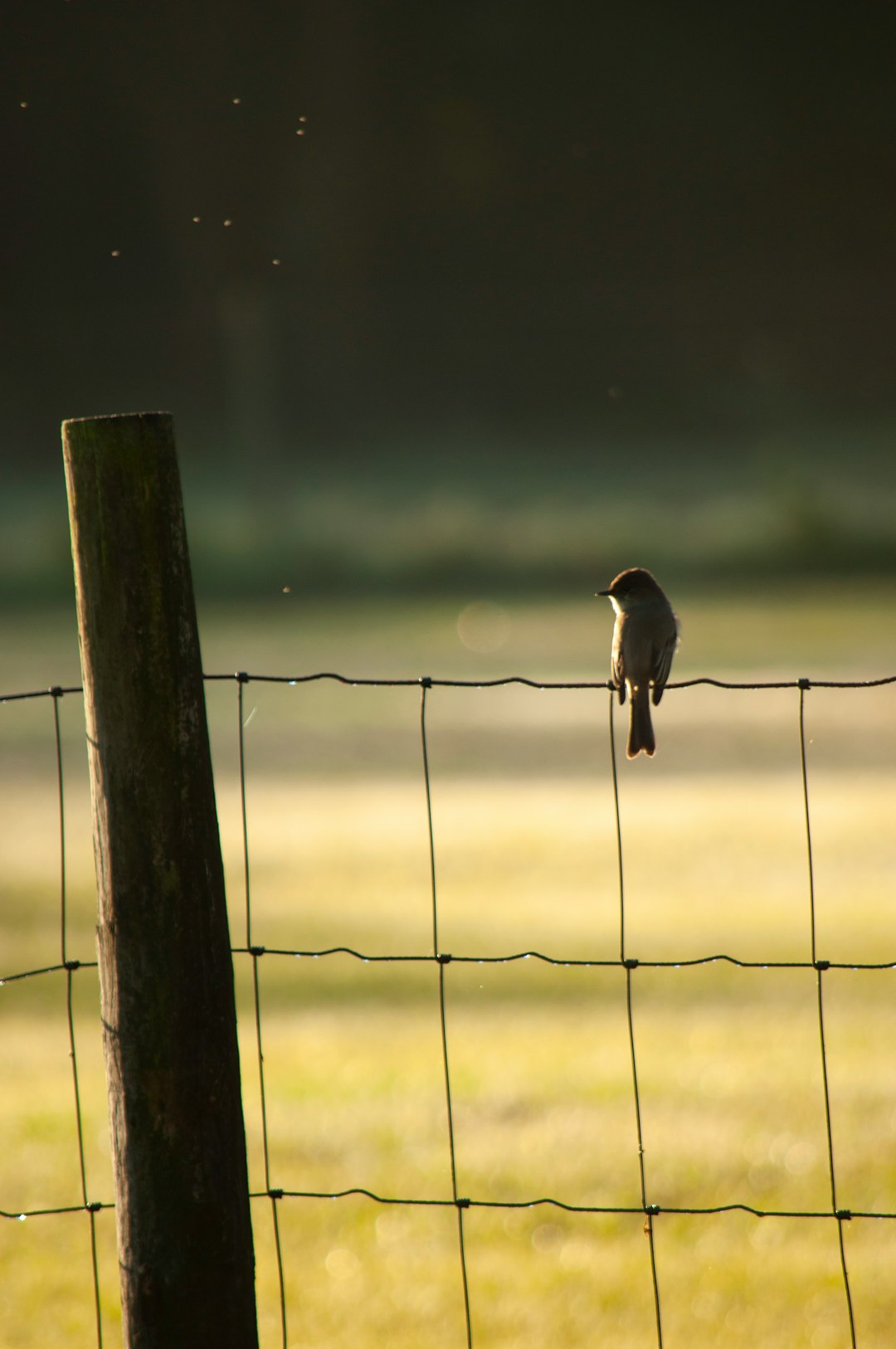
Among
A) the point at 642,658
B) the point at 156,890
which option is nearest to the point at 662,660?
the point at 642,658

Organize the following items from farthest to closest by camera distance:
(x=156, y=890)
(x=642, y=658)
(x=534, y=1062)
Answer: (x=534, y=1062) < (x=642, y=658) < (x=156, y=890)

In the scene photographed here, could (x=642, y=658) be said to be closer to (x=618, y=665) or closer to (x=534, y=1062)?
(x=618, y=665)

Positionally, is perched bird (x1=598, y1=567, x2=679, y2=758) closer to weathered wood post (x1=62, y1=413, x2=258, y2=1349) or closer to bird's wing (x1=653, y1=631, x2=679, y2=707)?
bird's wing (x1=653, y1=631, x2=679, y2=707)

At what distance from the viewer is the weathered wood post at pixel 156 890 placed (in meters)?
1.75

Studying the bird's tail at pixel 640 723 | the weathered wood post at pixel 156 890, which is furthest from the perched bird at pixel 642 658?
the weathered wood post at pixel 156 890

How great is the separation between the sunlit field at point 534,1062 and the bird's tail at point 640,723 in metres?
1.09

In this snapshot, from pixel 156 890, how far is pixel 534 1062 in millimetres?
4725

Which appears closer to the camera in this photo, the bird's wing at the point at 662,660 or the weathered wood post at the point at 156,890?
the weathered wood post at the point at 156,890

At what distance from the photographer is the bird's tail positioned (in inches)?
122

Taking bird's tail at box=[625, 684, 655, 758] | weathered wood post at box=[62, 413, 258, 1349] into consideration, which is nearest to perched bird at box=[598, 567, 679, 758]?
bird's tail at box=[625, 684, 655, 758]

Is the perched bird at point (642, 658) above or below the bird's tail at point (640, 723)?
above

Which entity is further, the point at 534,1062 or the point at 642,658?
the point at 534,1062

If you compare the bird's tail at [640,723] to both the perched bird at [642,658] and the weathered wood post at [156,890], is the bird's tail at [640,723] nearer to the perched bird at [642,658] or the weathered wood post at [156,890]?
the perched bird at [642,658]

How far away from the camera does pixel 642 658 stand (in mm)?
3107
